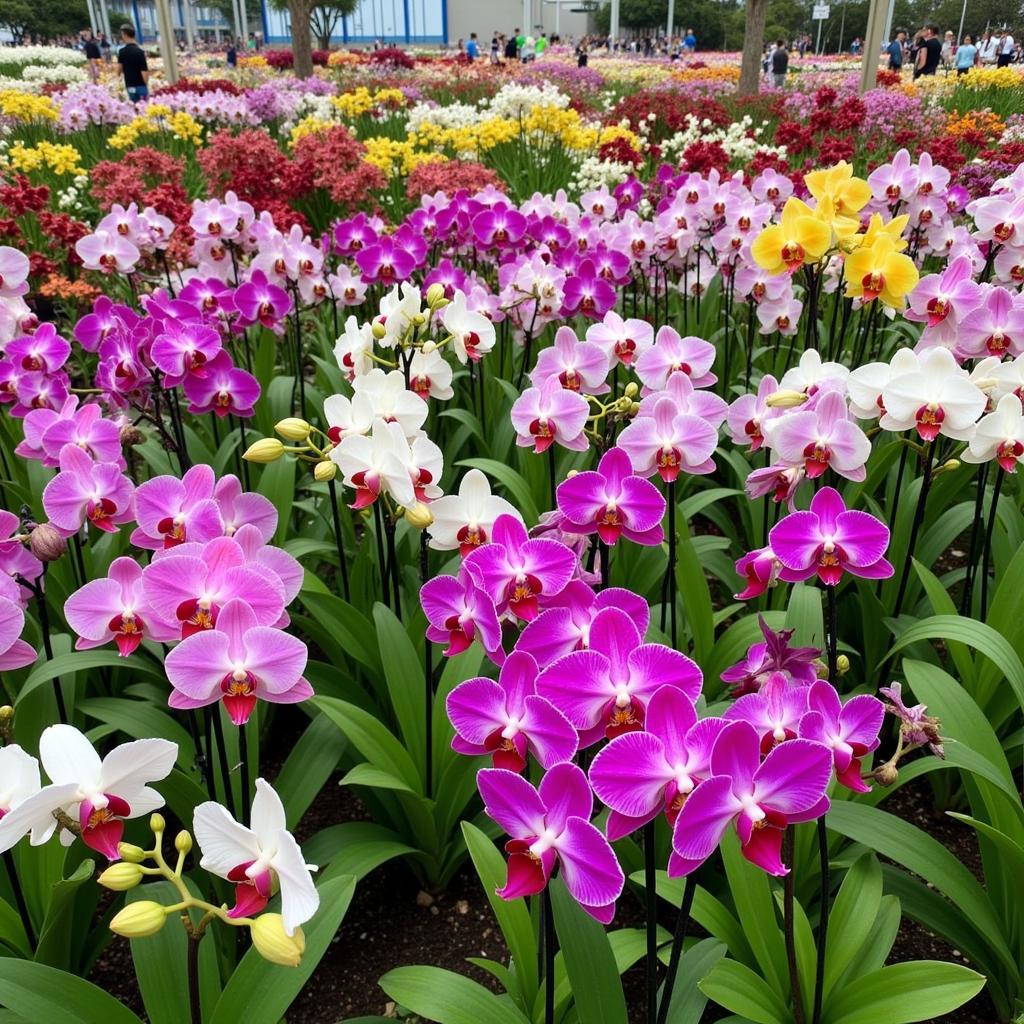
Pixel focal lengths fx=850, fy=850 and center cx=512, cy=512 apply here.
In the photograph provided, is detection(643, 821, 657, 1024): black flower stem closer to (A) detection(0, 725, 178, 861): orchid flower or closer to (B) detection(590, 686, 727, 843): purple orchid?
(B) detection(590, 686, 727, 843): purple orchid

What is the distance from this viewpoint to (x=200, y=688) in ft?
3.76

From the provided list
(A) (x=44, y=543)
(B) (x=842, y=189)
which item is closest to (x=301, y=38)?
(B) (x=842, y=189)

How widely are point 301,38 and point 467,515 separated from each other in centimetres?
1765

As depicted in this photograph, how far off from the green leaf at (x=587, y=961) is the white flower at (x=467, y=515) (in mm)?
599

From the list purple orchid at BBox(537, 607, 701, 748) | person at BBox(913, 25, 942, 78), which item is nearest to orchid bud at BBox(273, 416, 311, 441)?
purple orchid at BBox(537, 607, 701, 748)

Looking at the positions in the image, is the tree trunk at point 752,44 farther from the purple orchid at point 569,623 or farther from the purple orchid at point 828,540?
the purple orchid at point 569,623

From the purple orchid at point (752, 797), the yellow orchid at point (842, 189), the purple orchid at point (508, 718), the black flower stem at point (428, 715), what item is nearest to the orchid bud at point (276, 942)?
the purple orchid at point (508, 718)

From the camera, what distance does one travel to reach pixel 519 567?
1.27 m

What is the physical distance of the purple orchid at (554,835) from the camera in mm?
878

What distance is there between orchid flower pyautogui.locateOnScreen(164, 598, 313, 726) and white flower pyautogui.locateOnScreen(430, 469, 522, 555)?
1.38 feet

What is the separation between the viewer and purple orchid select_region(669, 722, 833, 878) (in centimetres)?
86

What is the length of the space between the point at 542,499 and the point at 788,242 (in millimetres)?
1095

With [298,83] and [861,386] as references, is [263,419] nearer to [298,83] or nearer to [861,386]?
[861,386]

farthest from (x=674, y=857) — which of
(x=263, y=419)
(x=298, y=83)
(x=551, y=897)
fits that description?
(x=298, y=83)
